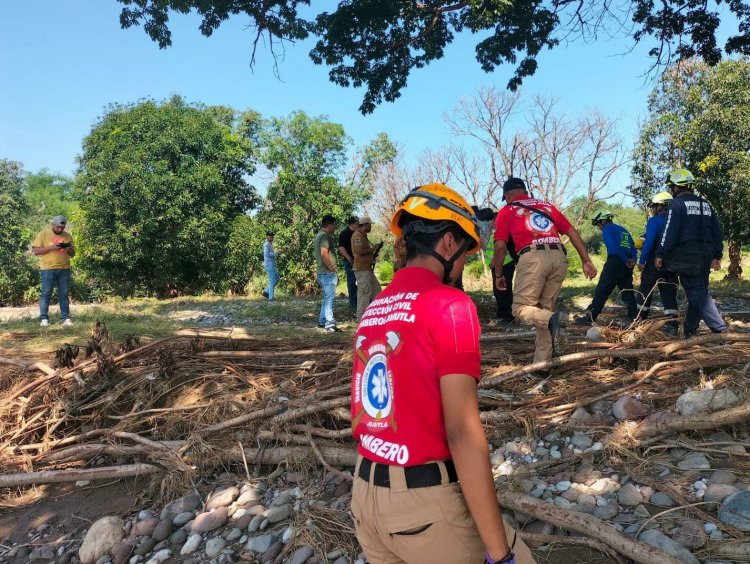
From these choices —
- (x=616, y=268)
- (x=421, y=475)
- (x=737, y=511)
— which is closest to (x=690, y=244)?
(x=616, y=268)

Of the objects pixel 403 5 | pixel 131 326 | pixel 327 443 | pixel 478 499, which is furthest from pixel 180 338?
pixel 403 5

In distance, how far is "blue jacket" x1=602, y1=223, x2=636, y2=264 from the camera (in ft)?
23.3

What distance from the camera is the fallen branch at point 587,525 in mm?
2166

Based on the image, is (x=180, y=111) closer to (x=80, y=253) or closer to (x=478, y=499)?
(x=80, y=253)

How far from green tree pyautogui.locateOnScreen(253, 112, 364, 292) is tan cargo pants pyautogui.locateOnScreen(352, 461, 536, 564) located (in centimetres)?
1847

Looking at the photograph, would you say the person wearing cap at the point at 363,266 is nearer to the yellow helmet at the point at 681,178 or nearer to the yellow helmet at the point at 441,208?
the yellow helmet at the point at 681,178

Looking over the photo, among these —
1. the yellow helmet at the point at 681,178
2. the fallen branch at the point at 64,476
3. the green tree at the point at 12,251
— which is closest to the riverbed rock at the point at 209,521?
the fallen branch at the point at 64,476

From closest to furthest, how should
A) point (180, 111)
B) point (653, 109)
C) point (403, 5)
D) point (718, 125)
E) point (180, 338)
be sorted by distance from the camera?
point (180, 338), point (403, 5), point (718, 125), point (653, 109), point (180, 111)

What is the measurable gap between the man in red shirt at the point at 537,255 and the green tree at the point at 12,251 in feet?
71.2

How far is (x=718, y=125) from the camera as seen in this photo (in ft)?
44.3

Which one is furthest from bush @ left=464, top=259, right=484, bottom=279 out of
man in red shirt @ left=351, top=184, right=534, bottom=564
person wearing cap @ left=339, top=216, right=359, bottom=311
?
man in red shirt @ left=351, top=184, right=534, bottom=564

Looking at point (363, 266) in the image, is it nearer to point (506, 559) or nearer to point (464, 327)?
point (464, 327)

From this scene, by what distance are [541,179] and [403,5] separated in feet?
43.2

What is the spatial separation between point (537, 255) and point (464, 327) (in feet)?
10.0
